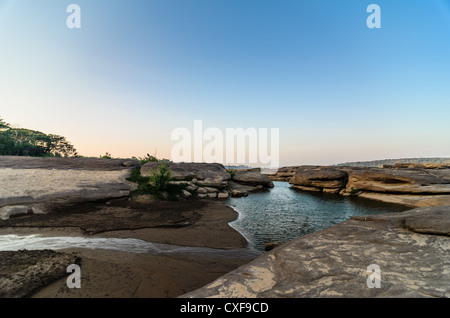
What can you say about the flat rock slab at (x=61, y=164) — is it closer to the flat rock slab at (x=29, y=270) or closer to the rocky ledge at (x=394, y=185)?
the flat rock slab at (x=29, y=270)

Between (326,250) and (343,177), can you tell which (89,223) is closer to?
(326,250)

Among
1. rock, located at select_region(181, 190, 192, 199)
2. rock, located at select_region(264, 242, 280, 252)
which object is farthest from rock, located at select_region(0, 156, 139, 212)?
rock, located at select_region(264, 242, 280, 252)

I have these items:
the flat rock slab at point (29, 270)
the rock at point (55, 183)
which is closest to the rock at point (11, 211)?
the rock at point (55, 183)

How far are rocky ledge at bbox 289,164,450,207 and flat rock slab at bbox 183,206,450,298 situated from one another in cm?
1709

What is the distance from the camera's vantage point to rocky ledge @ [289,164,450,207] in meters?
16.5

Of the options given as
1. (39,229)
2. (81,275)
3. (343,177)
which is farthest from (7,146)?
(343,177)

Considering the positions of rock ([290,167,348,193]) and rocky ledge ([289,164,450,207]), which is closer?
rocky ledge ([289,164,450,207])

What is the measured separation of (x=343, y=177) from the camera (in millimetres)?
25312

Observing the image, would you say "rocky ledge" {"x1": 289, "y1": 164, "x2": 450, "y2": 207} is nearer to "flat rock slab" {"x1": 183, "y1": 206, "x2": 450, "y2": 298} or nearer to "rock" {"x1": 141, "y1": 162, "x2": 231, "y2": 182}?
"rock" {"x1": 141, "y1": 162, "x2": 231, "y2": 182}

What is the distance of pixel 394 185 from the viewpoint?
64.1 ft

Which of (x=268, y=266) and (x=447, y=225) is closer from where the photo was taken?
(x=268, y=266)

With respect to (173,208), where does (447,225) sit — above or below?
above

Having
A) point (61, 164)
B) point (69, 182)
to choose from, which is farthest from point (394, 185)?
point (61, 164)
